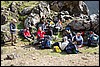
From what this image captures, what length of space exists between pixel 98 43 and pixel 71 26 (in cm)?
508

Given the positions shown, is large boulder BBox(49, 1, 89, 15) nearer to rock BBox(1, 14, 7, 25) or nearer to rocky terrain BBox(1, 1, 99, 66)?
rocky terrain BBox(1, 1, 99, 66)

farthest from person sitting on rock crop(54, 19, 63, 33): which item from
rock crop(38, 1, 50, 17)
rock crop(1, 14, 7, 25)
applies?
rock crop(1, 14, 7, 25)

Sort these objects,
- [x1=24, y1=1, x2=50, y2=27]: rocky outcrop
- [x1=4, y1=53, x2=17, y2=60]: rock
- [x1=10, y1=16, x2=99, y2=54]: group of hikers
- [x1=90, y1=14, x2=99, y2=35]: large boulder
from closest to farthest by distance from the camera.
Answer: [x1=4, y1=53, x2=17, y2=60]: rock < [x1=10, y1=16, x2=99, y2=54]: group of hikers < [x1=90, y1=14, x2=99, y2=35]: large boulder < [x1=24, y1=1, x2=50, y2=27]: rocky outcrop

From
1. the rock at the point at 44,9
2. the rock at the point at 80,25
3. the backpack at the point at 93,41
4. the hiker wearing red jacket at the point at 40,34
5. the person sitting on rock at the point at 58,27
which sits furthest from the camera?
the rock at the point at 44,9

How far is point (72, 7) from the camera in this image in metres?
31.1

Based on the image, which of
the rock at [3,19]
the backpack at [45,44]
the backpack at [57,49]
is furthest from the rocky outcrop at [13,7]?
the backpack at [57,49]

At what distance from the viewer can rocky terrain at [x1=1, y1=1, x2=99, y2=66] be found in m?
18.7

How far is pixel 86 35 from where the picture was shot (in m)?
24.1

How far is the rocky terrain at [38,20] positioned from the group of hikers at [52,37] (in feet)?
1.67

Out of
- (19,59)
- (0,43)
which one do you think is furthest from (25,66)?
(0,43)

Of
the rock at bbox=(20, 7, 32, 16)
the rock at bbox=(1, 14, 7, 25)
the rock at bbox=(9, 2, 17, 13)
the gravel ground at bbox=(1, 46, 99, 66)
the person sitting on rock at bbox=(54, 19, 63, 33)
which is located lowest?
the gravel ground at bbox=(1, 46, 99, 66)

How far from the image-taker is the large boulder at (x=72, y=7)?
3080cm

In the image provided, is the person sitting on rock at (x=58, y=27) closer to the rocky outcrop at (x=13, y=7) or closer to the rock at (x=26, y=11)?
the rock at (x=26, y=11)

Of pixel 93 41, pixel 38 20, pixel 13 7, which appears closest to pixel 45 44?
pixel 93 41
